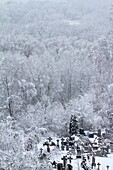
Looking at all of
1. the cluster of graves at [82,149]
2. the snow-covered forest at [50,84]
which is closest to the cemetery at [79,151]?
the cluster of graves at [82,149]

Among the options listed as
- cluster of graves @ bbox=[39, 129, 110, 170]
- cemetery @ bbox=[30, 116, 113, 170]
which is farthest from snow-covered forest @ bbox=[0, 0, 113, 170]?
cluster of graves @ bbox=[39, 129, 110, 170]

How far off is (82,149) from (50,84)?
20405 millimetres

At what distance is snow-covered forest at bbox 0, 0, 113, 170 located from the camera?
774 inches

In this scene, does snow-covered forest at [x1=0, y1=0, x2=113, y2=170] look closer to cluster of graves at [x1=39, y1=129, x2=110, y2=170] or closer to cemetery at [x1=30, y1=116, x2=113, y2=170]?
cemetery at [x1=30, y1=116, x2=113, y2=170]

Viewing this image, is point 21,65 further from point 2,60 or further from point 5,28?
point 5,28

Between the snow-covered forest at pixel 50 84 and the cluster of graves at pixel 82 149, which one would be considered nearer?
the cluster of graves at pixel 82 149

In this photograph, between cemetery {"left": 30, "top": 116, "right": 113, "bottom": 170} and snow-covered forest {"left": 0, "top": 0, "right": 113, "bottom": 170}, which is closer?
cemetery {"left": 30, "top": 116, "right": 113, "bottom": 170}

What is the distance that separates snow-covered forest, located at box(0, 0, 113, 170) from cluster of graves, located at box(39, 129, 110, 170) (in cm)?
127

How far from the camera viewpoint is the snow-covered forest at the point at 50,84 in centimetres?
1966

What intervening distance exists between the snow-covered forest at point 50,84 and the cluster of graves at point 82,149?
1.27 m

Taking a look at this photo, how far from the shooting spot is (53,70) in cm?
3997

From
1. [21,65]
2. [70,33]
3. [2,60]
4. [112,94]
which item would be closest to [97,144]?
[112,94]

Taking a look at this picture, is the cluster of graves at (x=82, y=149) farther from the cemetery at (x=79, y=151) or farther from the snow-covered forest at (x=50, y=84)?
the snow-covered forest at (x=50, y=84)

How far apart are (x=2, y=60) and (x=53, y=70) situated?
318 inches
